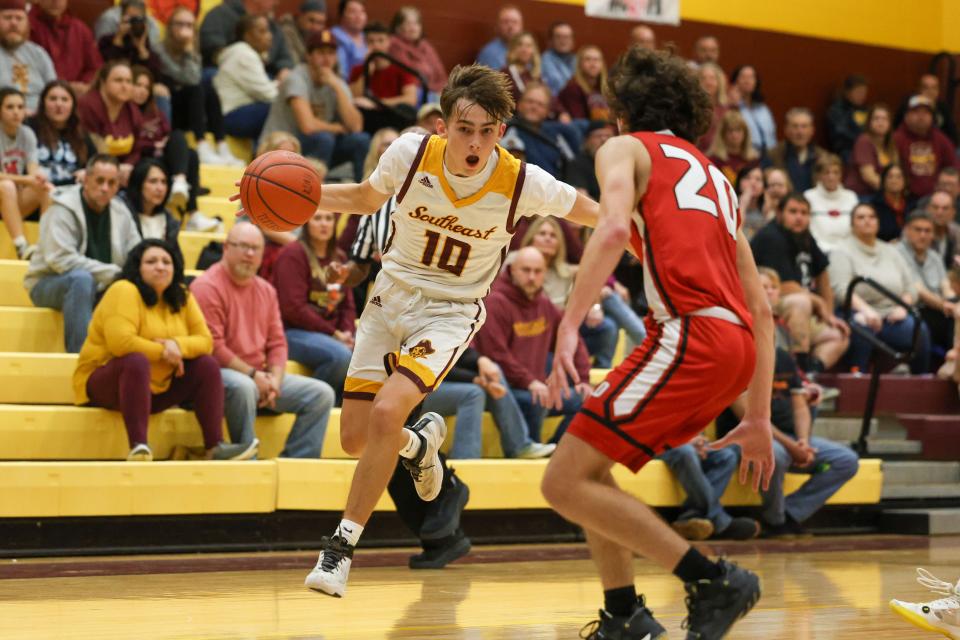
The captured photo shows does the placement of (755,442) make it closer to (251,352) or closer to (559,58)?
(251,352)

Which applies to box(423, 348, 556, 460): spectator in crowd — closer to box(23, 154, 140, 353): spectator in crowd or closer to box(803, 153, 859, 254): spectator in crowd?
box(23, 154, 140, 353): spectator in crowd

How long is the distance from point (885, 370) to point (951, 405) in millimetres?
643

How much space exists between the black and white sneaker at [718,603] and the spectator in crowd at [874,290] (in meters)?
7.01

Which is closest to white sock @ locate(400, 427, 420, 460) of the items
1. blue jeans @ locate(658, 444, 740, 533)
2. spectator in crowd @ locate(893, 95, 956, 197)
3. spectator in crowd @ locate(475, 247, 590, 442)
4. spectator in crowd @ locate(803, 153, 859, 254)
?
spectator in crowd @ locate(475, 247, 590, 442)

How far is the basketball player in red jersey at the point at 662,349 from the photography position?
360 centimetres

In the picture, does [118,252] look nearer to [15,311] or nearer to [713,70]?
[15,311]

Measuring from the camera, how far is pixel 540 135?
10383mm

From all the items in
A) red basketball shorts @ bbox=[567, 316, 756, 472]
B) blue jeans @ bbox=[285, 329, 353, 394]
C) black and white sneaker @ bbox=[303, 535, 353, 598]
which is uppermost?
red basketball shorts @ bbox=[567, 316, 756, 472]

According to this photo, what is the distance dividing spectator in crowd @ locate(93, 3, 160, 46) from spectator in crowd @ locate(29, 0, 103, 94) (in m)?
0.24

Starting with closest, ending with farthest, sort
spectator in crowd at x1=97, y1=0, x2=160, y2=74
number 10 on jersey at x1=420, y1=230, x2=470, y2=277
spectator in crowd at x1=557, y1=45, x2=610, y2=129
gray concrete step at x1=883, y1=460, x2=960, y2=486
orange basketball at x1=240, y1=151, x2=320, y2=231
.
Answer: orange basketball at x1=240, y1=151, x2=320, y2=231
number 10 on jersey at x1=420, y1=230, x2=470, y2=277
gray concrete step at x1=883, y1=460, x2=960, y2=486
spectator in crowd at x1=97, y1=0, x2=160, y2=74
spectator in crowd at x1=557, y1=45, x2=610, y2=129

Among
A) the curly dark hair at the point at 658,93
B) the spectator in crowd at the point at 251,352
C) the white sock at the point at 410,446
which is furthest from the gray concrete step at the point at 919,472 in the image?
the curly dark hair at the point at 658,93

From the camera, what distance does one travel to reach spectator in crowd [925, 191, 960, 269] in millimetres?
11555

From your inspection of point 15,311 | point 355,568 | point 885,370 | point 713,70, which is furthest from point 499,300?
point 713,70

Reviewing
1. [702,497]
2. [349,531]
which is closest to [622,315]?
[702,497]
